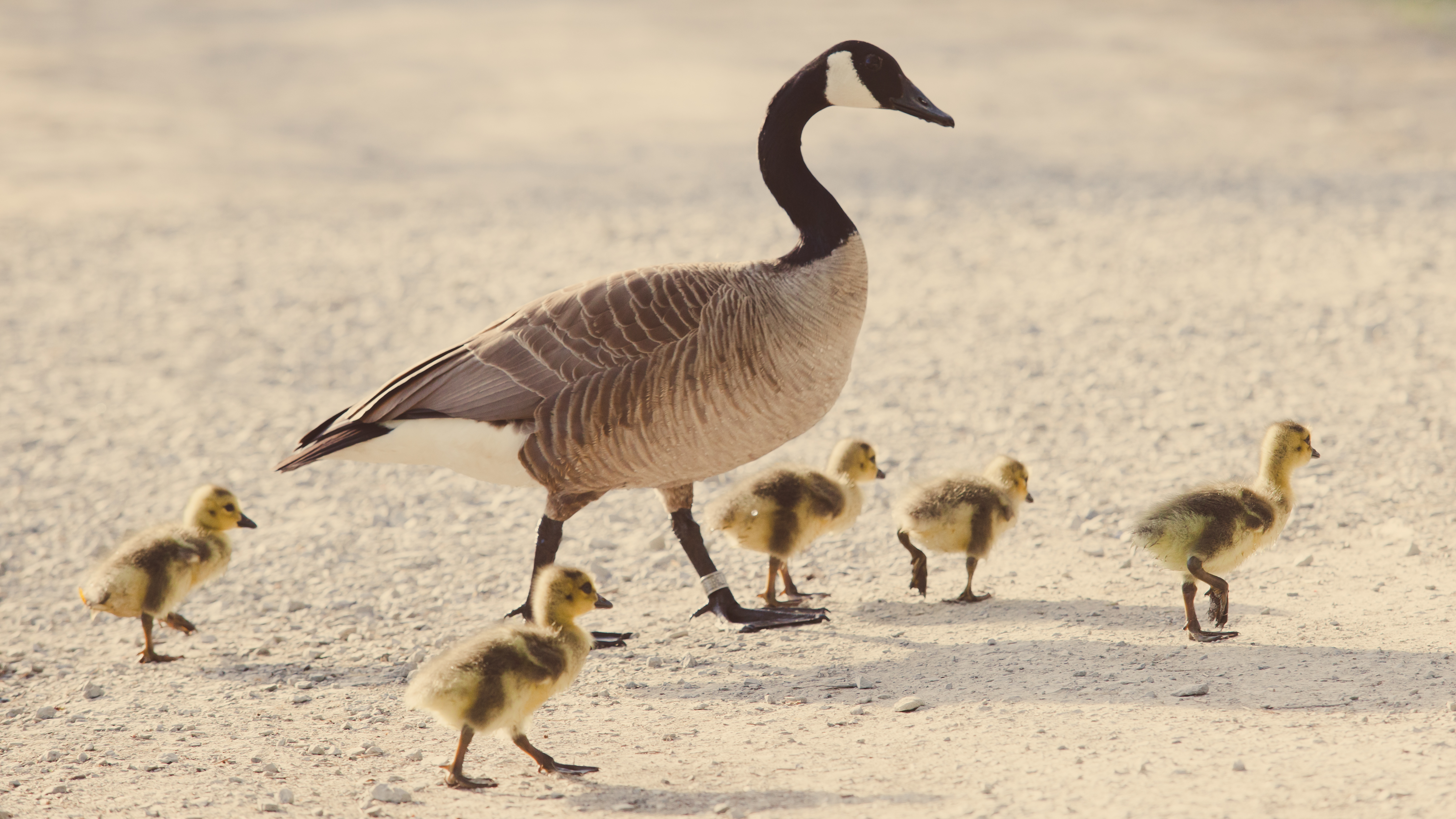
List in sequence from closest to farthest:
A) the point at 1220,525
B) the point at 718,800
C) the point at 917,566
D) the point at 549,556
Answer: the point at 718,800
the point at 1220,525
the point at 549,556
the point at 917,566

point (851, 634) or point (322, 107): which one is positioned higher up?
point (322, 107)

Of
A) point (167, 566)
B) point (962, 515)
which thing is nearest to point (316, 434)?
point (167, 566)

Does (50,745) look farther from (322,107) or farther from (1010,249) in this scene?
(322,107)

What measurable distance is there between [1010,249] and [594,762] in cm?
820

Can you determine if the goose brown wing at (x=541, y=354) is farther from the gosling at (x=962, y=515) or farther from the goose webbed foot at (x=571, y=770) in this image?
the goose webbed foot at (x=571, y=770)

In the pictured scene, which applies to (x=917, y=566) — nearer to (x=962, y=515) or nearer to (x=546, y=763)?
(x=962, y=515)

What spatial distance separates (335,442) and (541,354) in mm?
950

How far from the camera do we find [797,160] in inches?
243

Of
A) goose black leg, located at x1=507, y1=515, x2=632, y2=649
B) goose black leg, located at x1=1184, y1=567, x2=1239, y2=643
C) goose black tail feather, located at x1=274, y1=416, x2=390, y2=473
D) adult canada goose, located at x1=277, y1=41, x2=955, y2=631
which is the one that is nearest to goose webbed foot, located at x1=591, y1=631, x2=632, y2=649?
goose black leg, located at x1=507, y1=515, x2=632, y2=649

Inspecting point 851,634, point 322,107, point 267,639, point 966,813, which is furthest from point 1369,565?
point 322,107

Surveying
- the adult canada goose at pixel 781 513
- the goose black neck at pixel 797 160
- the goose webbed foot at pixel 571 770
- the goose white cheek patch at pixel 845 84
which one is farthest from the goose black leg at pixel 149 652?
the goose white cheek patch at pixel 845 84

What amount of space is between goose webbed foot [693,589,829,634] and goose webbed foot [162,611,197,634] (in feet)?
7.37

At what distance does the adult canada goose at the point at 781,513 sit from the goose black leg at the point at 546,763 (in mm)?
1663

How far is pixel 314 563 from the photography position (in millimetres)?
7199
